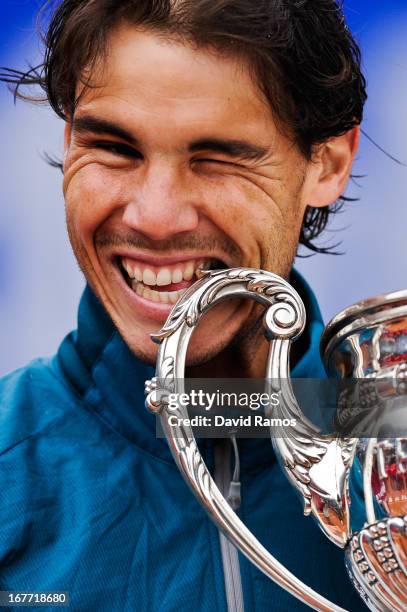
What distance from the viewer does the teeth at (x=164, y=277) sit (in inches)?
43.2

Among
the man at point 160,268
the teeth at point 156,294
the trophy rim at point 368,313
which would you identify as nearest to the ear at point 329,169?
the man at point 160,268

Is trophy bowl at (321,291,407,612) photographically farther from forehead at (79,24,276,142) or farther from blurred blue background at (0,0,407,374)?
blurred blue background at (0,0,407,374)

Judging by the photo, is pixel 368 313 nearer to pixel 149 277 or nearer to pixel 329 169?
pixel 149 277

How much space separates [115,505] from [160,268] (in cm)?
26

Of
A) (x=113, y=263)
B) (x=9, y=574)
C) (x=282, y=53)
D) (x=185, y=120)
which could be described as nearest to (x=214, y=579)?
(x=9, y=574)

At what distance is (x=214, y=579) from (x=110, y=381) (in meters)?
0.26

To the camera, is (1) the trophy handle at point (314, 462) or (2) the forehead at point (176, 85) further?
(2) the forehead at point (176, 85)

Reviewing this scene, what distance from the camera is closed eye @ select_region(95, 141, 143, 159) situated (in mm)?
1084

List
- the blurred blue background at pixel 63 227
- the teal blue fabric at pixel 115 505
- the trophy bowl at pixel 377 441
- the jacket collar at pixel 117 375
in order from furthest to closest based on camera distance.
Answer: the blurred blue background at pixel 63 227 < the jacket collar at pixel 117 375 < the teal blue fabric at pixel 115 505 < the trophy bowl at pixel 377 441

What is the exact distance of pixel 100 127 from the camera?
110 centimetres

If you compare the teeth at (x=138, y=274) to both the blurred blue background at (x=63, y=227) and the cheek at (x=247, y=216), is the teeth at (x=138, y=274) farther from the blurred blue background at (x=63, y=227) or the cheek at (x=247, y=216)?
the blurred blue background at (x=63, y=227)

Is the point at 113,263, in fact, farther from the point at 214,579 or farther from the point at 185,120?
the point at 214,579

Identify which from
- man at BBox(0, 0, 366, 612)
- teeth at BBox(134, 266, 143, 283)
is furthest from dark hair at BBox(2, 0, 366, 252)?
teeth at BBox(134, 266, 143, 283)

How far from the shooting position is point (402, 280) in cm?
146
